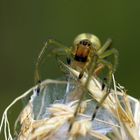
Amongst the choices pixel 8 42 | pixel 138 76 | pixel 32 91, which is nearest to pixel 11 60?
pixel 8 42

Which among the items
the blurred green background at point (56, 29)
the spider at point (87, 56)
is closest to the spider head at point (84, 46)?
the spider at point (87, 56)

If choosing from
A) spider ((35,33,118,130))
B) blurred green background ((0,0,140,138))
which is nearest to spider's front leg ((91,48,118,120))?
spider ((35,33,118,130))

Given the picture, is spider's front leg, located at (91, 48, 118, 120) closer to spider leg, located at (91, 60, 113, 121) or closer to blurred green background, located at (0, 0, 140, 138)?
spider leg, located at (91, 60, 113, 121)

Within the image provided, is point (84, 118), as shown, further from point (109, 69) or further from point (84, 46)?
point (84, 46)

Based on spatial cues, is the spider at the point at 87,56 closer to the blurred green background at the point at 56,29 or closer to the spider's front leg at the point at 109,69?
the spider's front leg at the point at 109,69

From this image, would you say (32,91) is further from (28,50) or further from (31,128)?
(28,50)

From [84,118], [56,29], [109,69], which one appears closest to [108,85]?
[109,69]
